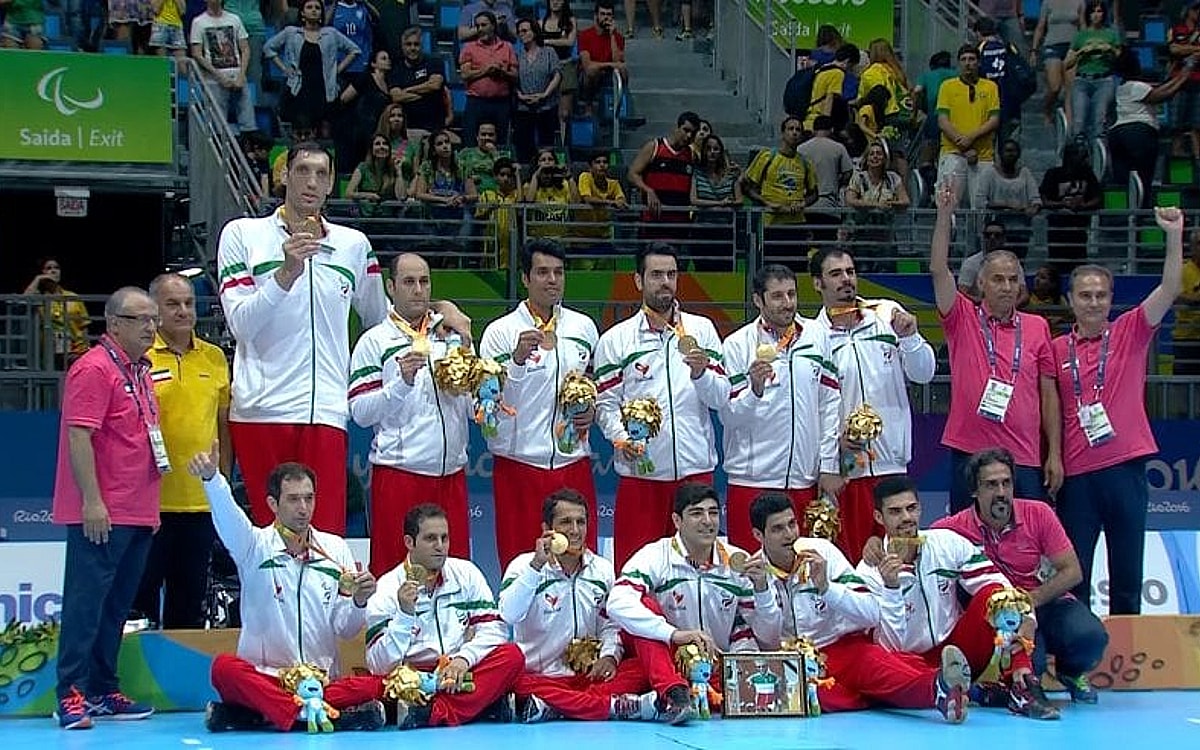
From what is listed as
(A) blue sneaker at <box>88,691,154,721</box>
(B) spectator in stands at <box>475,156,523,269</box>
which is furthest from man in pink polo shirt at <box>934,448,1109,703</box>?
(B) spectator in stands at <box>475,156,523,269</box>

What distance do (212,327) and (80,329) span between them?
115 cm

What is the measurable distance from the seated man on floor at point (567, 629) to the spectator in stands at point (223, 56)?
871 cm

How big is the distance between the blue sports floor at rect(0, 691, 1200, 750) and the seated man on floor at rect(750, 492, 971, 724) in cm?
13

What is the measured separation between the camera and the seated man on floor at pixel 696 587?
32.2 feet

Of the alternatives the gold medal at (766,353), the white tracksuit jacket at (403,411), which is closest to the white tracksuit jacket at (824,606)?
the gold medal at (766,353)

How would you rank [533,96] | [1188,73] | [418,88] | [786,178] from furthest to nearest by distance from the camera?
1. [1188,73]
2. [533,96]
3. [418,88]
4. [786,178]

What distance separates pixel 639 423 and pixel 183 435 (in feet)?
7.81

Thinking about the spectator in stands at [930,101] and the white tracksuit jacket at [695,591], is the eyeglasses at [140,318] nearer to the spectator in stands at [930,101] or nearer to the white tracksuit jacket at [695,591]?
the white tracksuit jacket at [695,591]

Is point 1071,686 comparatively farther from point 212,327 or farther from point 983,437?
point 212,327

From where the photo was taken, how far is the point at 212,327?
15.6m

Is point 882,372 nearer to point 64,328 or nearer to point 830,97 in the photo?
point 64,328

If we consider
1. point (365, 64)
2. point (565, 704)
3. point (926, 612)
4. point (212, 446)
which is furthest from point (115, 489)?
point (365, 64)

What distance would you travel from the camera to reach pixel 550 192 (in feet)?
57.1

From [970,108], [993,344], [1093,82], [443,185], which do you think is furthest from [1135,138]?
[993,344]
